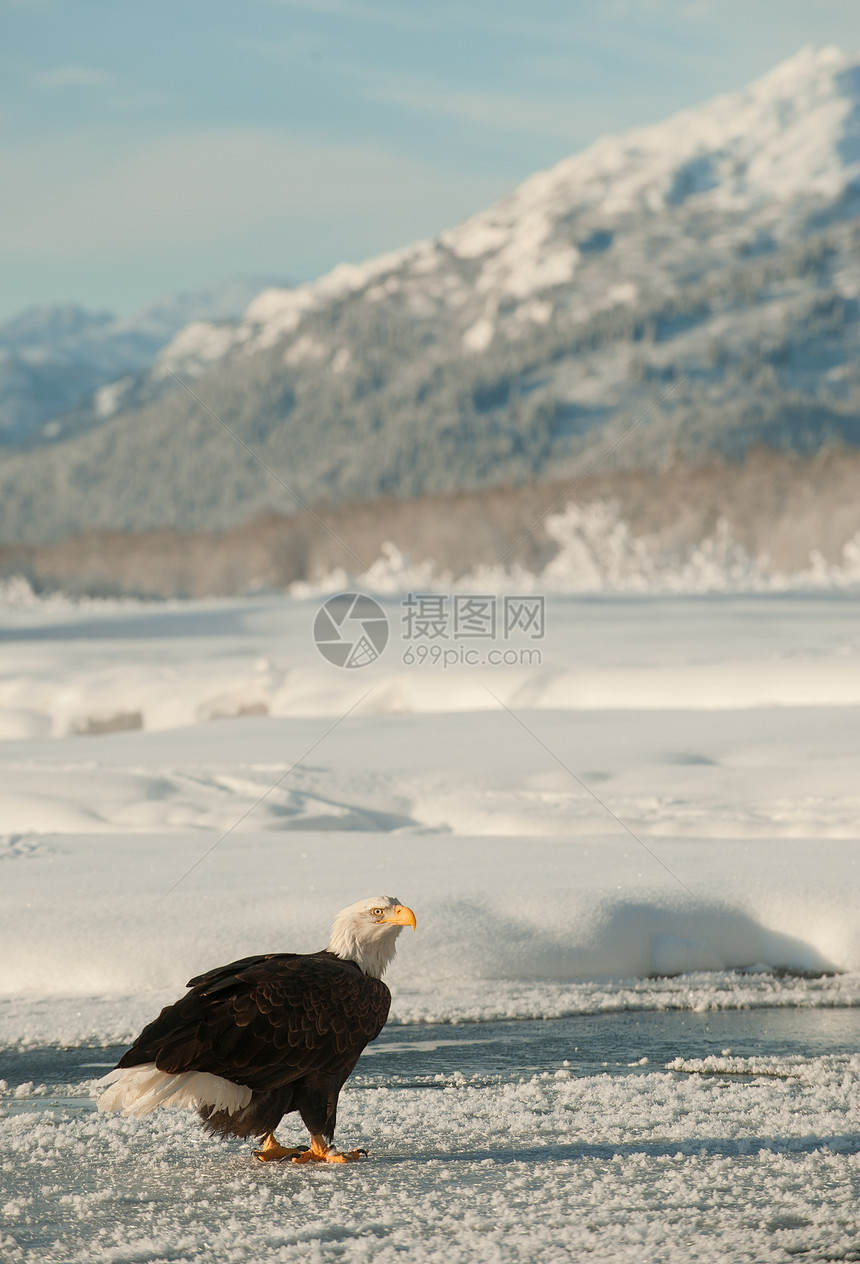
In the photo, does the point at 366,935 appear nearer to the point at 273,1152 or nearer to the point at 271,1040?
the point at 271,1040

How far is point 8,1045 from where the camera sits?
5715 mm

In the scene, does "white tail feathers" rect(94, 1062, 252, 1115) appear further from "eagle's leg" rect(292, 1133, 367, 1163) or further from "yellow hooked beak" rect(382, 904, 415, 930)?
"yellow hooked beak" rect(382, 904, 415, 930)

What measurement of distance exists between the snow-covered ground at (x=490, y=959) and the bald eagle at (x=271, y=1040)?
0.70ft

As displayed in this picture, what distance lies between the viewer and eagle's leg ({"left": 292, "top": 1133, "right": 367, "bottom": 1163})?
4.23m

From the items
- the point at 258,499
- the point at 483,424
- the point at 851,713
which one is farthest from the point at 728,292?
the point at 851,713

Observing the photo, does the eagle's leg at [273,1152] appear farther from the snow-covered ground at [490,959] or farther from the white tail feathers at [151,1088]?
the white tail feathers at [151,1088]

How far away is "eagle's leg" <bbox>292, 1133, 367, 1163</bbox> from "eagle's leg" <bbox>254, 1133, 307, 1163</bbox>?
0.09 ft

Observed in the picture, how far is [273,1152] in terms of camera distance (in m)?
4.34

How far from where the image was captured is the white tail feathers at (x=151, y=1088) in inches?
155

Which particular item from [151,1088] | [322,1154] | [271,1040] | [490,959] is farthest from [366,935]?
[490,959]

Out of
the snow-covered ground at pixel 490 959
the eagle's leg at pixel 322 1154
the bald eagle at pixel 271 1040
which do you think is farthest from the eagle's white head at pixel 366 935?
the snow-covered ground at pixel 490 959

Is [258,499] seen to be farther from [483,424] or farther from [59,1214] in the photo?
[59,1214]

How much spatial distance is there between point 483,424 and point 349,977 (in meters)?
155

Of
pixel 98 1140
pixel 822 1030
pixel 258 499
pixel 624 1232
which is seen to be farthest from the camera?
pixel 258 499
